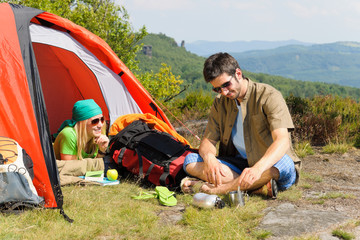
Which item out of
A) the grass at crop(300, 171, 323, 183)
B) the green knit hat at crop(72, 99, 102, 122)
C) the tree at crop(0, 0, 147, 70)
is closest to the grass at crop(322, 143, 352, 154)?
the grass at crop(300, 171, 323, 183)

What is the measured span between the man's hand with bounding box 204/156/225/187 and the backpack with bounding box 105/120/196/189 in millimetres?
507

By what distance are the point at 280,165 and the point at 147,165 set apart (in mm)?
1366

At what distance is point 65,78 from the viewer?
18.6ft

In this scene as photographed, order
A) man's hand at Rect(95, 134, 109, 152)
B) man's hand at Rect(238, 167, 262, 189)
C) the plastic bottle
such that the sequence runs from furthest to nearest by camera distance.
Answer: man's hand at Rect(95, 134, 109, 152) → the plastic bottle → man's hand at Rect(238, 167, 262, 189)

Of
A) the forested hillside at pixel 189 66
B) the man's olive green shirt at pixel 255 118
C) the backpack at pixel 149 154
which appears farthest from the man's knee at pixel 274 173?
the forested hillside at pixel 189 66

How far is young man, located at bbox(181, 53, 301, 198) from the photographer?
9.94 feet

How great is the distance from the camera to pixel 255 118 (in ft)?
10.7

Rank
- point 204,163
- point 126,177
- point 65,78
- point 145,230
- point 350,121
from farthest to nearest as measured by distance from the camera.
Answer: point 350,121, point 65,78, point 126,177, point 204,163, point 145,230

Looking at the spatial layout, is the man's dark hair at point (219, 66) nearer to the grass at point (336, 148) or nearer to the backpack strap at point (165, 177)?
the backpack strap at point (165, 177)

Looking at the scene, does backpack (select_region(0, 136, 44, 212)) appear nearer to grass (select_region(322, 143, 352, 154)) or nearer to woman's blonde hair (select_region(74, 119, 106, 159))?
woman's blonde hair (select_region(74, 119, 106, 159))

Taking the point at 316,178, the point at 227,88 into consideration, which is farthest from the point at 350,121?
the point at 227,88

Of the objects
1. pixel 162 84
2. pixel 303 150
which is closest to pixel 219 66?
pixel 303 150

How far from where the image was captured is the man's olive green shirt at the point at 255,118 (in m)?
3.11

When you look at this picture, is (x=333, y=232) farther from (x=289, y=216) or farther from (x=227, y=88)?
(x=227, y=88)
